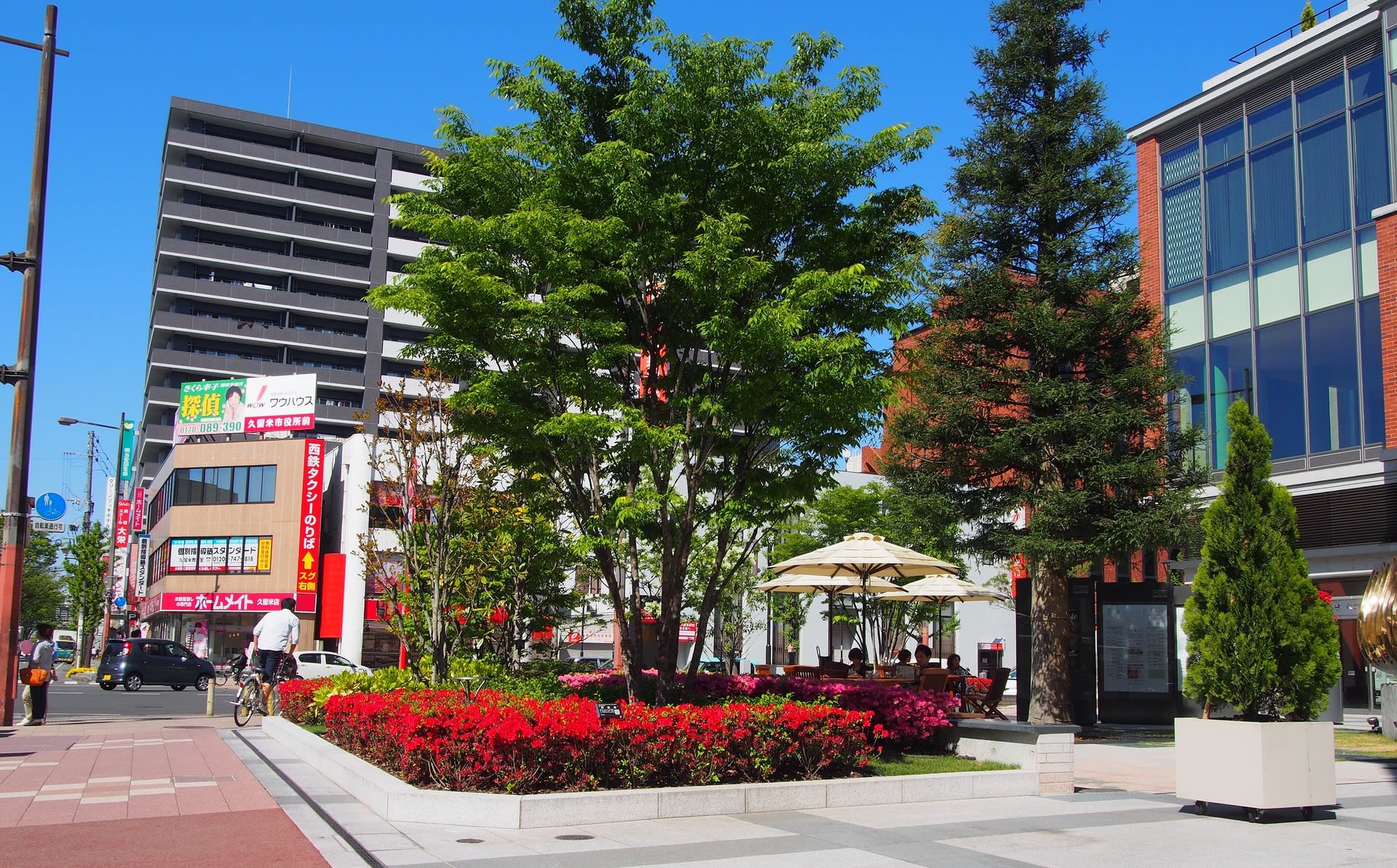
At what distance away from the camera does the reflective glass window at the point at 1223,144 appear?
28.1 metres

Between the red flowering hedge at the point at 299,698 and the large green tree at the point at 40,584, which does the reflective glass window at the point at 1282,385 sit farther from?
the large green tree at the point at 40,584

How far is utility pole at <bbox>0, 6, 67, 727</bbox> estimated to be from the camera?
1716 cm

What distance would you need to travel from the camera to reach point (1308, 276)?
2584 cm

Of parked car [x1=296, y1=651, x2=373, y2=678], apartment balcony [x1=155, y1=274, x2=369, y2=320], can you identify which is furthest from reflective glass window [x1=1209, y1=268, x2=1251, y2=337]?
apartment balcony [x1=155, y1=274, x2=369, y2=320]

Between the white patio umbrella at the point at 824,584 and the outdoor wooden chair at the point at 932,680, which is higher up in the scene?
the white patio umbrella at the point at 824,584

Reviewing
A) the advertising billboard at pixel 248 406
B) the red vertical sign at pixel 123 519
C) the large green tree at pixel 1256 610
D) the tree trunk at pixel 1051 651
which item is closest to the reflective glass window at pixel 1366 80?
the tree trunk at pixel 1051 651

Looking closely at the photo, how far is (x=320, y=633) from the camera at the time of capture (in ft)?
178

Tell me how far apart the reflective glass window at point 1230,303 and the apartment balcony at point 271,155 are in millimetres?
64955

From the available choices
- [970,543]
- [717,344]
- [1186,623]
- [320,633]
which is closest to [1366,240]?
[970,543]

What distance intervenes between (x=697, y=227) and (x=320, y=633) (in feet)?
156

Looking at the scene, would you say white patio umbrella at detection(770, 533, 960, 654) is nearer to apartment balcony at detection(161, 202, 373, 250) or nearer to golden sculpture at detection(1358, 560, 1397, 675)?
golden sculpture at detection(1358, 560, 1397, 675)

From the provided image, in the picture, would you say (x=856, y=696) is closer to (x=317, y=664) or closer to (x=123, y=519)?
(x=317, y=664)

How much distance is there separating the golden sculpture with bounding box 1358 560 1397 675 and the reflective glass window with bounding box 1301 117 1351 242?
14.9m

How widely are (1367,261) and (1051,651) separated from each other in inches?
463
